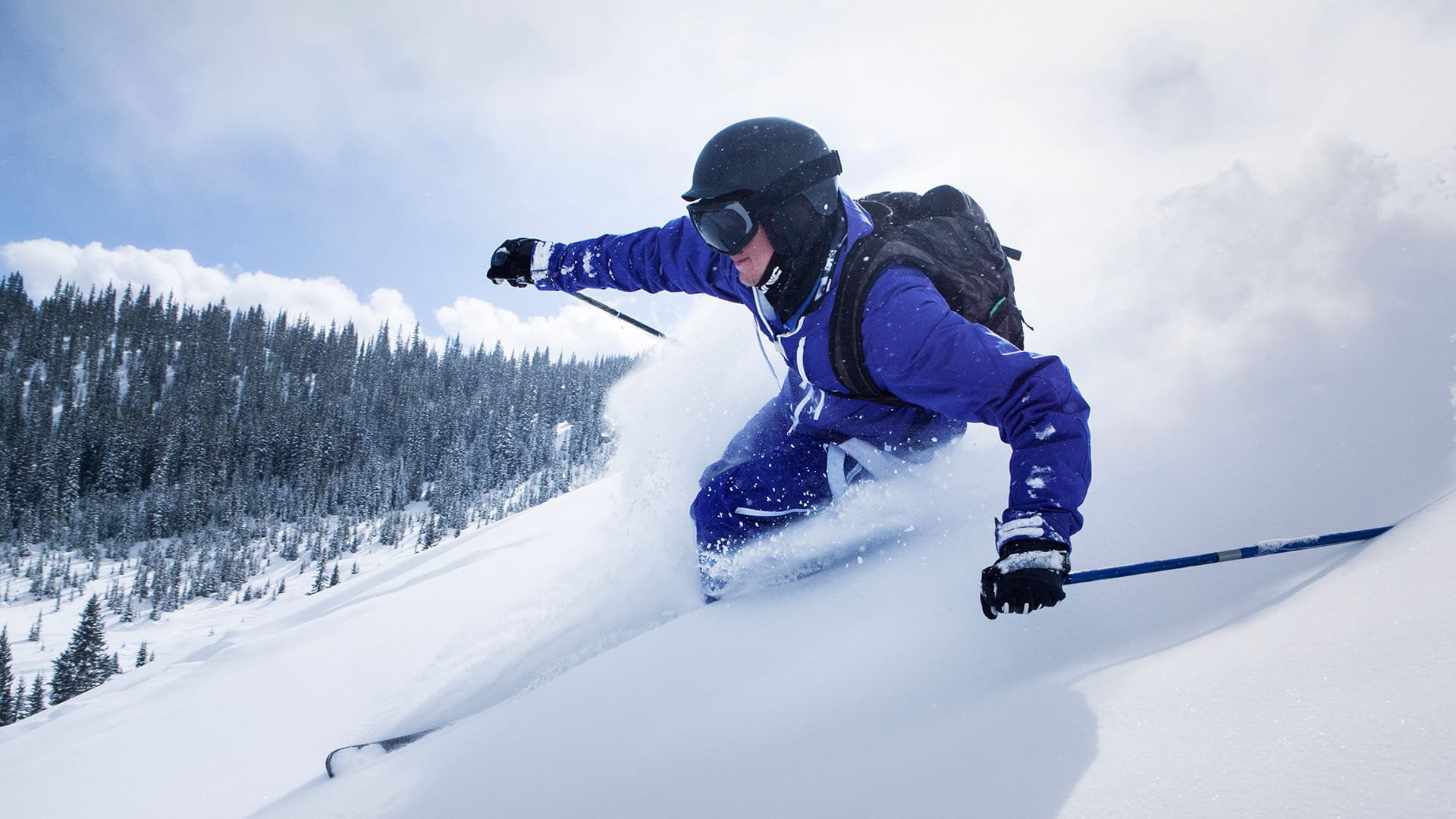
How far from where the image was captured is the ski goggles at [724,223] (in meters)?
2.54

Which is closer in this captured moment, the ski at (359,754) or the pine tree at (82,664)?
the ski at (359,754)

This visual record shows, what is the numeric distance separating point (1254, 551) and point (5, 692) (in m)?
50.5

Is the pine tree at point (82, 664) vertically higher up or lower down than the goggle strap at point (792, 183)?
lower down

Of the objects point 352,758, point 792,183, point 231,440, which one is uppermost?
point 231,440

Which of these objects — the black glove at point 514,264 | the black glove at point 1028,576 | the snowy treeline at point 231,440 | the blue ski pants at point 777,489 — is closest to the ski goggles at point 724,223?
the blue ski pants at point 777,489

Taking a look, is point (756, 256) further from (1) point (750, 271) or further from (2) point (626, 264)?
(2) point (626, 264)

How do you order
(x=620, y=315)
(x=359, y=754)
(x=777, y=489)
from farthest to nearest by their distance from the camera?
(x=620, y=315)
(x=777, y=489)
(x=359, y=754)

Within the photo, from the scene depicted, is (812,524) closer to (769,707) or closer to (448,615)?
(769,707)

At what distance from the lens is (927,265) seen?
8.11ft

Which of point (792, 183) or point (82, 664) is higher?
point (792, 183)

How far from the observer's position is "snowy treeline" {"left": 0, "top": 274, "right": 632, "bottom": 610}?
220ft

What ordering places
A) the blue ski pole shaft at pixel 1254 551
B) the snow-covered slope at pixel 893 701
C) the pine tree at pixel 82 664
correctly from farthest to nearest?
1. the pine tree at pixel 82 664
2. the blue ski pole shaft at pixel 1254 551
3. the snow-covered slope at pixel 893 701

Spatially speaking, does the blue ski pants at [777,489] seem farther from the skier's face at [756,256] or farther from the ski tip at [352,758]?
the ski tip at [352,758]

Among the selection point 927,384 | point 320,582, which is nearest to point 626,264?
point 927,384
